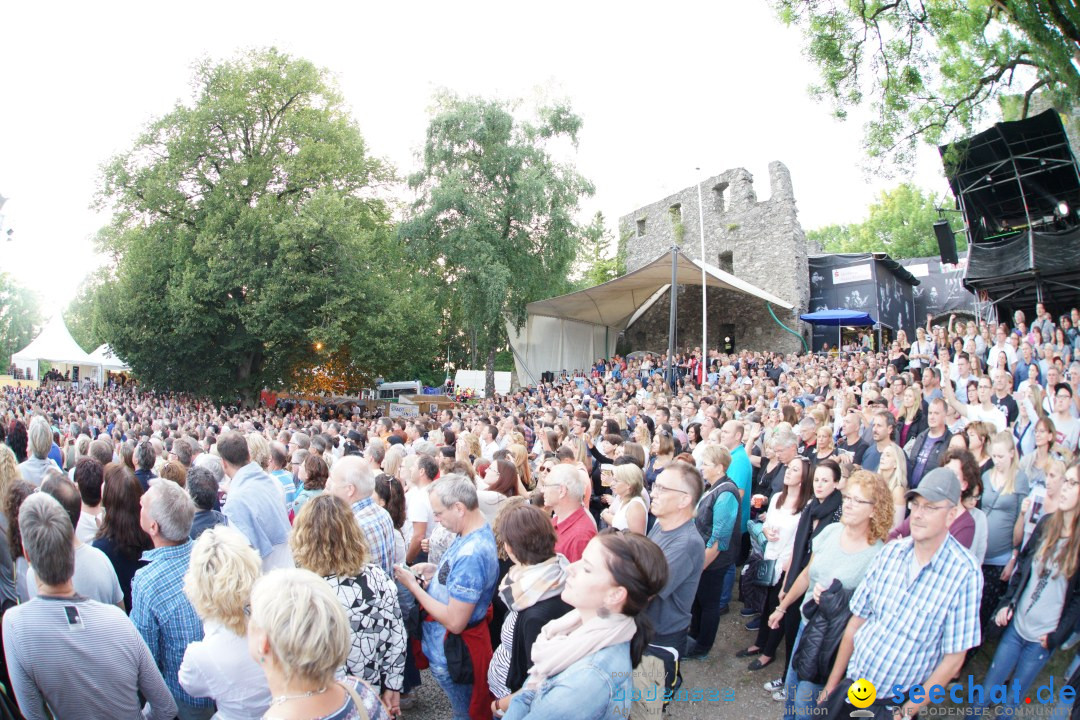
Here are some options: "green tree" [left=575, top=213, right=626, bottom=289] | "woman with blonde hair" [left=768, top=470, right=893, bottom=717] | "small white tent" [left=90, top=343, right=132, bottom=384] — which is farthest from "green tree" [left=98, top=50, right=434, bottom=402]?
"woman with blonde hair" [left=768, top=470, right=893, bottom=717]

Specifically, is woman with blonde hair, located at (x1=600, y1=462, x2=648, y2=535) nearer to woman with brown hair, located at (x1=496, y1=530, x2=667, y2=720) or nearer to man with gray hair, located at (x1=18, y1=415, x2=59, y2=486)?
woman with brown hair, located at (x1=496, y1=530, x2=667, y2=720)

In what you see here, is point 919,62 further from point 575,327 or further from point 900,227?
point 900,227

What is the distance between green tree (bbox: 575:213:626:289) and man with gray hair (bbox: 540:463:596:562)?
2067 cm

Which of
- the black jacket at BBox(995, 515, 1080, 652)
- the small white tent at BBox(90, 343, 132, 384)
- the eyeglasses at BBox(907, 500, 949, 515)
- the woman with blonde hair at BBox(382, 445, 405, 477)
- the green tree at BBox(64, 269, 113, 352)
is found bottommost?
the black jacket at BBox(995, 515, 1080, 652)

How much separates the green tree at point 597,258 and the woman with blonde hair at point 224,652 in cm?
2193

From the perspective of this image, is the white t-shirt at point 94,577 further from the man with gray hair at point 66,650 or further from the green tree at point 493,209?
the green tree at point 493,209

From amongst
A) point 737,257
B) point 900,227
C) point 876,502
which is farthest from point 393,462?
point 900,227

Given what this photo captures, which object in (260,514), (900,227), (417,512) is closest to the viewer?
(260,514)

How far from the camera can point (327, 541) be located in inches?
93.0

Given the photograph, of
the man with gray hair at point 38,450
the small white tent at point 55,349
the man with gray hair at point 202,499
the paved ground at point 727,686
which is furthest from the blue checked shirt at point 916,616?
the small white tent at point 55,349

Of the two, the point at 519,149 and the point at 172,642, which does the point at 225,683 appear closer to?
the point at 172,642

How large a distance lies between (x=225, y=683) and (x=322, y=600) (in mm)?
709

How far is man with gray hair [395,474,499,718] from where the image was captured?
2.66 metres

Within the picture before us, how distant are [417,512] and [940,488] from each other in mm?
2714
